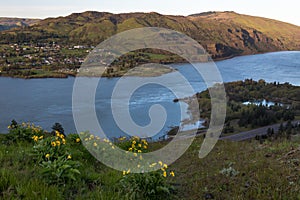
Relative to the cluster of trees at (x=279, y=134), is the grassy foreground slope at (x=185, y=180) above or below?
above

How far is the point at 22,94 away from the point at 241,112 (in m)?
48.9

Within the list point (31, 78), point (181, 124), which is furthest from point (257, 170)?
point (31, 78)

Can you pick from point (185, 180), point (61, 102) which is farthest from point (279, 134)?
point (61, 102)

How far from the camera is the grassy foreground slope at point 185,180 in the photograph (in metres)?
4.04

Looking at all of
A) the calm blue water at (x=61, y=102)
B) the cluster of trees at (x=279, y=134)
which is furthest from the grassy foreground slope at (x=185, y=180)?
the calm blue water at (x=61, y=102)

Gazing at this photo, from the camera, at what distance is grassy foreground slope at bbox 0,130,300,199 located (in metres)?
4.04

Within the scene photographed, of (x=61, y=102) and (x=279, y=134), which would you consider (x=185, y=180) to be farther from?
(x=61, y=102)

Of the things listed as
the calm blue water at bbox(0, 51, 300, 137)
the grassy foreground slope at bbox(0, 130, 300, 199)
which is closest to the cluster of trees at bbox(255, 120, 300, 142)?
the grassy foreground slope at bbox(0, 130, 300, 199)

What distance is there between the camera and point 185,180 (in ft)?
19.3

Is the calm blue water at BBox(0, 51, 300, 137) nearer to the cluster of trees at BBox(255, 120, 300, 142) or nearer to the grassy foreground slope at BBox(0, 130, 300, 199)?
the cluster of trees at BBox(255, 120, 300, 142)

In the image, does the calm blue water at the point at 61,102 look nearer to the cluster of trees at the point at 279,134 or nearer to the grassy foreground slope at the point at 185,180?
the cluster of trees at the point at 279,134

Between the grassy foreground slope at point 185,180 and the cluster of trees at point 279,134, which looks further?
the cluster of trees at point 279,134

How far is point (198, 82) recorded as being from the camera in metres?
91.4

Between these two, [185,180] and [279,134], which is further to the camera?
[279,134]
